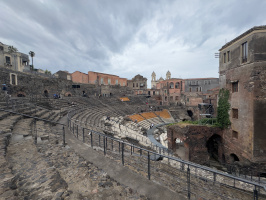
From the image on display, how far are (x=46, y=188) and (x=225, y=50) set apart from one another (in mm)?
20197

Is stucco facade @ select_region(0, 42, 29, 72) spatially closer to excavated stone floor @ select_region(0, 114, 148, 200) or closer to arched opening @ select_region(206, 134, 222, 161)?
excavated stone floor @ select_region(0, 114, 148, 200)

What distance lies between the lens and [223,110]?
14.9m

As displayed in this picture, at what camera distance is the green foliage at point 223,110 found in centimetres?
1455

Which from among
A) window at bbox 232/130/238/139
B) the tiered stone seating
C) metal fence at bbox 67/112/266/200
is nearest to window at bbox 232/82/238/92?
window at bbox 232/130/238/139

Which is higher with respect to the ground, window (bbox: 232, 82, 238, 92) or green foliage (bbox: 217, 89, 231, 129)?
window (bbox: 232, 82, 238, 92)

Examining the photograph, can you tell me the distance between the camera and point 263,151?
11312 mm

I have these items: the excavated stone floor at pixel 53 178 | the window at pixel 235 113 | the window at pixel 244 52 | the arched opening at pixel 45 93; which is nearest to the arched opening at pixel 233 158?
the window at pixel 235 113

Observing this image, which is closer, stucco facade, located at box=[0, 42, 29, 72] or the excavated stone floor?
the excavated stone floor

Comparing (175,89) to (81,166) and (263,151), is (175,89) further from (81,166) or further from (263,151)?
(81,166)

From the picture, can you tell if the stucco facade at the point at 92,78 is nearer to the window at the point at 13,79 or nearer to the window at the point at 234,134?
the window at the point at 13,79

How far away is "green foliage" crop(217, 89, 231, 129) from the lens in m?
14.6

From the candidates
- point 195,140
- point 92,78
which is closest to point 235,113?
point 195,140

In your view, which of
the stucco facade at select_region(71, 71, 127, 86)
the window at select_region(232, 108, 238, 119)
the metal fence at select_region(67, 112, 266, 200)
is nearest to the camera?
the metal fence at select_region(67, 112, 266, 200)

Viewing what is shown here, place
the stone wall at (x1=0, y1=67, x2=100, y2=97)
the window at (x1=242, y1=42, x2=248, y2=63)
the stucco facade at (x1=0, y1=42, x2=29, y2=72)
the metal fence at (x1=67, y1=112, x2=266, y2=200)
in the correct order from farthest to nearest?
the stucco facade at (x1=0, y1=42, x2=29, y2=72), the stone wall at (x1=0, y1=67, x2=100, y2=97), the window at (x1=242, y1=42, x2=248, y2=63), the metal fence at (x1=67, y1=112, x2=266, y2=200)
